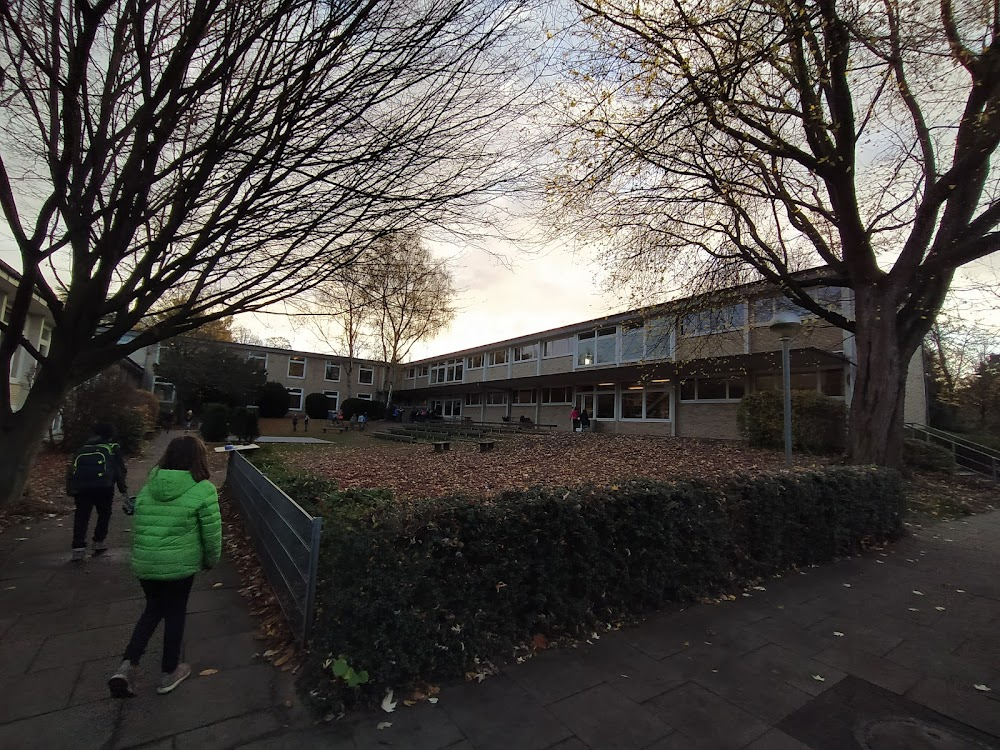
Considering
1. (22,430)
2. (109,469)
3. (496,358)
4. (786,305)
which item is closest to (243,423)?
(22,430)

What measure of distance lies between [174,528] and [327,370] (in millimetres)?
40370

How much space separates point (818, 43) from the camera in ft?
22.7

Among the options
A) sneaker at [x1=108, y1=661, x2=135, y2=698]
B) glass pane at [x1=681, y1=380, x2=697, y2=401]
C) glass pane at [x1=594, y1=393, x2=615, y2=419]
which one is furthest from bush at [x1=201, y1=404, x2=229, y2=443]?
sneaker at [x1=108, y1=661, x2=135, y2=698]

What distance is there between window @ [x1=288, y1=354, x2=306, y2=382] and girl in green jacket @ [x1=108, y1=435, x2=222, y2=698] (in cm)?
3924

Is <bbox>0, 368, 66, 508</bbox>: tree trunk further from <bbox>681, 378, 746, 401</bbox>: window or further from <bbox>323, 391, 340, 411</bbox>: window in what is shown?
<bbox>323, 391, 340, 411</bbox>: window

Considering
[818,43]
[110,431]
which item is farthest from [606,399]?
[110,431]

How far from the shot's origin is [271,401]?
1156 inches

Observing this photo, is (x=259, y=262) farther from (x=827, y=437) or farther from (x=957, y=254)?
(x=827, y=437)

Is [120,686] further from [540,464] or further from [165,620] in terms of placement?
[540,464]

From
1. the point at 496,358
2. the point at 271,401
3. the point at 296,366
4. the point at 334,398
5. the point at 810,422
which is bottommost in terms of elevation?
the point at 810,422

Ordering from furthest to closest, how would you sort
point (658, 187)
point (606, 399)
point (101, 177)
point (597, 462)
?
1. point (606, 399)
2. point (597, 462)
3. point (658, 187)
4. point (101, 177)

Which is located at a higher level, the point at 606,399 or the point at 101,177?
the point at 101,177

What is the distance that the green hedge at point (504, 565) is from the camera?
2688mm

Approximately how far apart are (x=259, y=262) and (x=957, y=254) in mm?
10898
